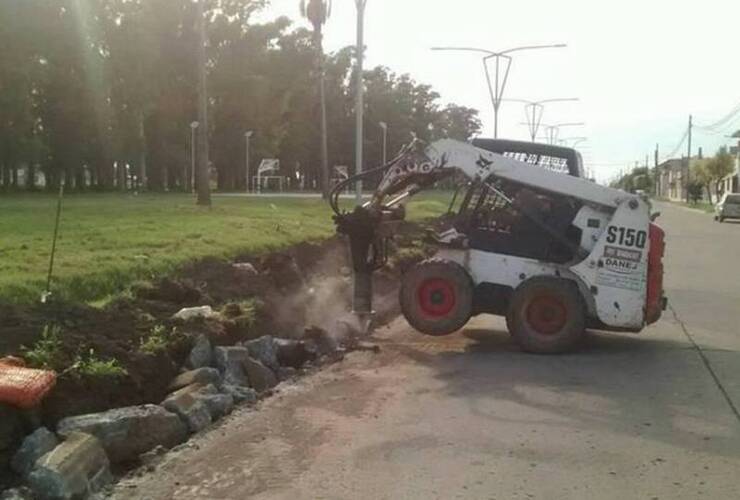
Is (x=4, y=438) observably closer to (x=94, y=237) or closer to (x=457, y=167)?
(x=457, y=167)

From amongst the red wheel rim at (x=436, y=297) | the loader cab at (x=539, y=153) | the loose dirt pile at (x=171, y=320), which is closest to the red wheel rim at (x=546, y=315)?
the red wheel rim at (x=436, y=297)

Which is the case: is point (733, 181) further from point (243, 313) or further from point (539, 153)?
point (243, 313)

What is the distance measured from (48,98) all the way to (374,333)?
53181mm

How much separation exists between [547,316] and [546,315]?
2cm

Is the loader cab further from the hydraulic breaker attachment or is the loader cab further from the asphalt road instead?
the asphalt road

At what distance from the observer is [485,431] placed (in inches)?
303

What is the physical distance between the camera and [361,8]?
1139 inches

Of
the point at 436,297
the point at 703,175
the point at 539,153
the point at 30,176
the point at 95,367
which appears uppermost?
the point at 539,153

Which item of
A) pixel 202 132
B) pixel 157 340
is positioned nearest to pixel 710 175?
pixel 202 132

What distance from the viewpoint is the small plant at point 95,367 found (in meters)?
7.94

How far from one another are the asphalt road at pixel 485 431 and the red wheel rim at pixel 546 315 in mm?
401

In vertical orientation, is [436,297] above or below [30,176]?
below

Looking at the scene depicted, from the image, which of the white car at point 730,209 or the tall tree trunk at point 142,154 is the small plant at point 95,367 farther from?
the tall tree trunk at point 142,154

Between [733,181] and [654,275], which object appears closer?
[654,275]
